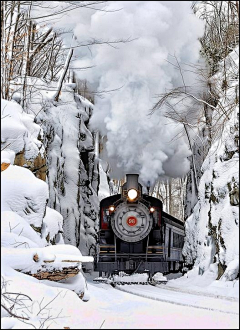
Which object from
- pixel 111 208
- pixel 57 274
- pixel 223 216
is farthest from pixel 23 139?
pixel 223 216

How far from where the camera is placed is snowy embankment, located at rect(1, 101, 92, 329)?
4473 mm

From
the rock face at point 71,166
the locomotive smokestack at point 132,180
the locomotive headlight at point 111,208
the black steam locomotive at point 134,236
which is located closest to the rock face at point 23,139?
the locomotive headlight at point 111,208

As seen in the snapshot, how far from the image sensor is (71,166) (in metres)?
19.4

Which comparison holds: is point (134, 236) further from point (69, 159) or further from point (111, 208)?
point (69, 159)

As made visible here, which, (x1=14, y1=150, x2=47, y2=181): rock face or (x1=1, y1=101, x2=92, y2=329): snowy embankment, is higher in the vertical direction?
(x1=14, y1=150, x2=47, y2=181): rock face

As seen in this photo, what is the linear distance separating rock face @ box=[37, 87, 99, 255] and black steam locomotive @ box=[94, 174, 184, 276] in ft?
12.1

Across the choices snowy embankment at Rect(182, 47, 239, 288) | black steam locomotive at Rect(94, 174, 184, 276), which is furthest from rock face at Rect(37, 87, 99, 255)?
snowy embankment at Rect(182, 47, 239, 288)

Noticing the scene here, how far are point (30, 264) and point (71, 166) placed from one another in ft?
45.9

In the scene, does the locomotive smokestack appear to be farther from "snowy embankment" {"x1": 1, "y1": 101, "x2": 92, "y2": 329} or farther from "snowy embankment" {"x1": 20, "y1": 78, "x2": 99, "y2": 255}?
"snowy embankment" {"x1": 1, "y1": 101, "x2": 92, "y2": 329}

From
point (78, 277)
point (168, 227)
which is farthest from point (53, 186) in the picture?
point (78, 277)

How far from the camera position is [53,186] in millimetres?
16922

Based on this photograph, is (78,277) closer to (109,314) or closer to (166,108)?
(109,314)

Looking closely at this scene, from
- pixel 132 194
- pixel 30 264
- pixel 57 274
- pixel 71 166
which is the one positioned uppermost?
pixel 71 166

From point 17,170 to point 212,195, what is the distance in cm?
660
